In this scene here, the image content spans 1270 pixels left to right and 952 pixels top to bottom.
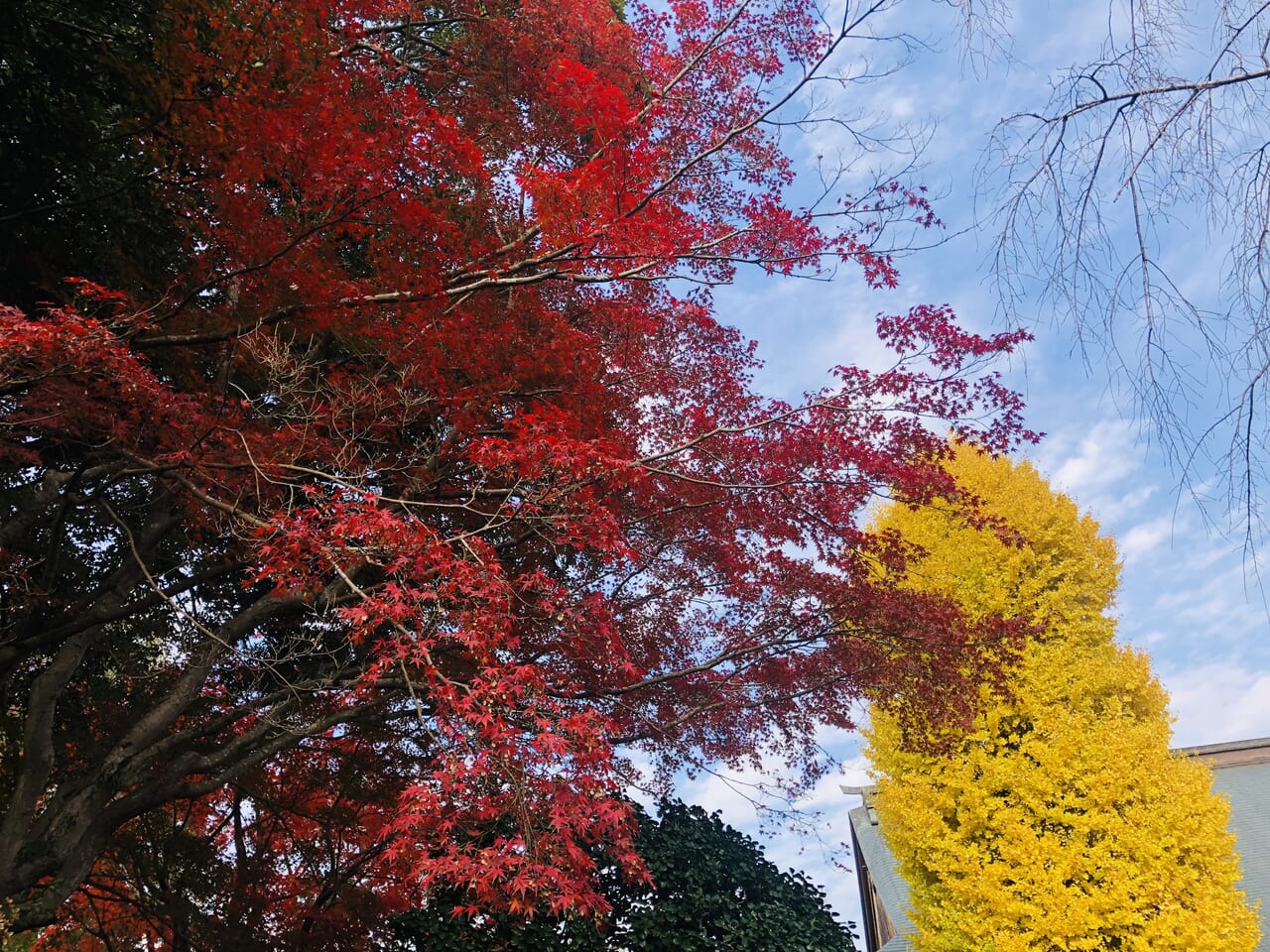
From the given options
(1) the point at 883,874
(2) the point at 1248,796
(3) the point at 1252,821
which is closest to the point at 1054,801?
(1) the point at 883,874

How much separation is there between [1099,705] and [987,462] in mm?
4799

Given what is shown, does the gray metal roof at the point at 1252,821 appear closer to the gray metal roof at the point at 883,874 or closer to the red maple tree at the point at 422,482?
the gray metal roof at the point at 883,874

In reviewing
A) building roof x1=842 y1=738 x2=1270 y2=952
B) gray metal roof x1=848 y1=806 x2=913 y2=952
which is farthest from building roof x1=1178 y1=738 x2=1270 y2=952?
gray metal roof x1=848 y1=806 x2=913 y2=952

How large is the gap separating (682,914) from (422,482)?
544 cm

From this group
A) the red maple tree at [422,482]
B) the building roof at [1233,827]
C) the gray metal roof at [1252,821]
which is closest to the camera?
the red maple tree at [422,482]

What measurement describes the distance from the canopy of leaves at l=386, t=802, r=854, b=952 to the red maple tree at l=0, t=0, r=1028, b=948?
0.92 metres

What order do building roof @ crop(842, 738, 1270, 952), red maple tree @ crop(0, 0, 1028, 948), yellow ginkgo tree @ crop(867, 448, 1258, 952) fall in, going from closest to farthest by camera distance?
red maple tree @ crop(0, 0, 1028, 948)
yellow ginkgo tree @ crop(867, 448, 1258, 952)
building roof @ crop(842, 738, 1270, 952)

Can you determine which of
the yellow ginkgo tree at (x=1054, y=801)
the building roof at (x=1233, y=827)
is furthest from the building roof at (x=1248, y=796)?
the yellow ginkgo tree at (x=1054, y=801)

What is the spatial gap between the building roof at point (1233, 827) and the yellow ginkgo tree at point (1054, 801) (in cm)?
347

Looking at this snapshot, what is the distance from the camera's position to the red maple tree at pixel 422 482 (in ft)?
20.1

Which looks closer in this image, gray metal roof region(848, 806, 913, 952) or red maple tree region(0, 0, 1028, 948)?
red maple tree region(0, 0, 1028, 948)

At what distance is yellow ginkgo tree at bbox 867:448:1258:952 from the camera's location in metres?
11.7

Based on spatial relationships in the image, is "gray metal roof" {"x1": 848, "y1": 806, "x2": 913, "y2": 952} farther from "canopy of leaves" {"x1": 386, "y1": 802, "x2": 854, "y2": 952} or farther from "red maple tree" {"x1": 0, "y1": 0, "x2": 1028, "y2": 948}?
"red maple tree" {"x1": 0, "y1": 0, "x2": 1028, "y2": 948}

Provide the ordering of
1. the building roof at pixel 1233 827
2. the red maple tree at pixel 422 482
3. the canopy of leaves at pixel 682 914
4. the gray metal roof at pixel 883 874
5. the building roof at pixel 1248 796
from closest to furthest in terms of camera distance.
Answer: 1. the red maple tree at pixel 422 482
2. the canopy of leaves at pixel 682 914
3. the building roof at pixel 1248 796
4. the building roof at pixel 1233 827
5. the gray metal roof at pixel 883 874
